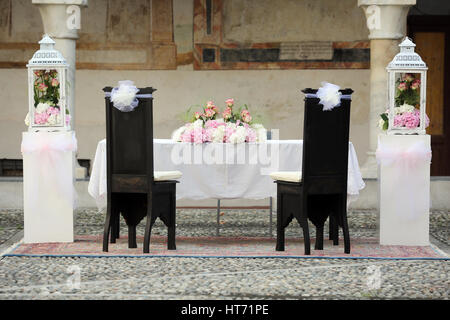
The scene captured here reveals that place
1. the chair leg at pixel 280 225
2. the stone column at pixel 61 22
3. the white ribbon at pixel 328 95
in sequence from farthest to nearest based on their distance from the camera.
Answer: the stone column at pixel 61 22, the chair leg at pixel 280 225, the white ribbon at pixel 328 95

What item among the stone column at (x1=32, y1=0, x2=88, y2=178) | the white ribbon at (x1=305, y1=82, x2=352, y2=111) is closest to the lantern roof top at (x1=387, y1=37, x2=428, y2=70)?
the white ribbon at (x1=305, y1=82, x2=352, y2=111)

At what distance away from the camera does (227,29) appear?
41.5 ft

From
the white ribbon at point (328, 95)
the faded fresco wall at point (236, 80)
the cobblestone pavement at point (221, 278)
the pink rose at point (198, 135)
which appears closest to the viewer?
the cobblestone pavement at point (221, 278)

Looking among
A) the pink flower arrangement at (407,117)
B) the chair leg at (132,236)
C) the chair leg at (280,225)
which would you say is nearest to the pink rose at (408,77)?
the pink flower arrangement at (407,117)

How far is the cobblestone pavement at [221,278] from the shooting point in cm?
596

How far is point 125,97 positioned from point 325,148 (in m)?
1.55

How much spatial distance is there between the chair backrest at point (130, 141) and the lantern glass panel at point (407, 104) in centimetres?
→ 201

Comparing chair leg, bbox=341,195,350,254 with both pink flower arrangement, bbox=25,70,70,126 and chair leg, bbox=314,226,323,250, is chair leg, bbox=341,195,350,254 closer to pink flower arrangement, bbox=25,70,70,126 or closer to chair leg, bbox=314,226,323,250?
chair leg, bbox=314,226,323,250

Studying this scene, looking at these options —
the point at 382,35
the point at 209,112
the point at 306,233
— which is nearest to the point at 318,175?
the point at 306,233

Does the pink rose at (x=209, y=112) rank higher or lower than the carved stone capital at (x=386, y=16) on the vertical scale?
lower

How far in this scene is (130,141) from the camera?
24.9 ft

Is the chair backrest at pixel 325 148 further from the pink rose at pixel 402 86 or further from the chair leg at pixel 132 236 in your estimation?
the chair leg at pixel 132 236

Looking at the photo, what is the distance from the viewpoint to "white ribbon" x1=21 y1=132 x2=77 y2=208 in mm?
8016

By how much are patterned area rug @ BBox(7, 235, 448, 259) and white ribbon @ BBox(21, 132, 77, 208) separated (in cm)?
43
